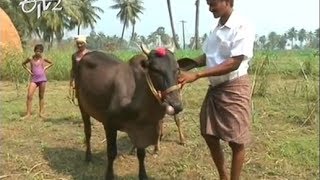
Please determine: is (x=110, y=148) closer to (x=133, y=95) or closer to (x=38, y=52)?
(x=133, y=95)

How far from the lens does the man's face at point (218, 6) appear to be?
3.67 m

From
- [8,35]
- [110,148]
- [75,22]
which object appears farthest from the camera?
[75,22]

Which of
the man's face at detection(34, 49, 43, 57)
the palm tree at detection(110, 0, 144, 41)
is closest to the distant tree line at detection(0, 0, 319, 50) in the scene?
the palm tree at detection(110, 0, 144, 41)

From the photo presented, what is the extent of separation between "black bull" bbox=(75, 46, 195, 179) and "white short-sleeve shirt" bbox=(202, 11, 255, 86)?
0.38m

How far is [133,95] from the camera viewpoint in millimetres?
4719

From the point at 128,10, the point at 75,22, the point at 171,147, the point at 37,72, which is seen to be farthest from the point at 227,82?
the point at 128,10

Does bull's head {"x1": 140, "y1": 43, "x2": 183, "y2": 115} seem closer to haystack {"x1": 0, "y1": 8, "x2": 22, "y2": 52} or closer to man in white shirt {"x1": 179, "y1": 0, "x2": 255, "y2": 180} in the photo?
man in white shirt {"x1": 179, "y1": 0, "x2": 255, "y2": 180}

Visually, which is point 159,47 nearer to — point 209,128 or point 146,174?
point 209,128

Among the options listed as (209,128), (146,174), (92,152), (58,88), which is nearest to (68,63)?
(58,88)

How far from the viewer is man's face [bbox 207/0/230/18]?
3674mm

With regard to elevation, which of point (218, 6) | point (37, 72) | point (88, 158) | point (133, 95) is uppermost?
point (218, 6)

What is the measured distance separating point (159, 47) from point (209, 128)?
875mm

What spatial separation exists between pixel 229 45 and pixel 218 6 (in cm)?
31

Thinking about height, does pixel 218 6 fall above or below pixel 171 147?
above
